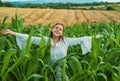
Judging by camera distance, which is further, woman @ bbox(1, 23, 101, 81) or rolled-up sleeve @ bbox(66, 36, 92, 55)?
rolled-up sleeve @ bbox(66, 36, 92, 55)

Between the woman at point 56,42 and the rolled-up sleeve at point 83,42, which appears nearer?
the woman at point 56,42

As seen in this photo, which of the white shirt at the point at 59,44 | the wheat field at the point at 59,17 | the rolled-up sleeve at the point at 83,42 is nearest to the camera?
the white shirt at the point at 59,44

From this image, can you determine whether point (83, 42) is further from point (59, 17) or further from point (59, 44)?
point (59, 17)

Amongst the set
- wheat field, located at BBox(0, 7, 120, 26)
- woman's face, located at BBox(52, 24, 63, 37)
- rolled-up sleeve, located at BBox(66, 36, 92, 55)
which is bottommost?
wheat field, located at BBox(0, 7, 120, 26)

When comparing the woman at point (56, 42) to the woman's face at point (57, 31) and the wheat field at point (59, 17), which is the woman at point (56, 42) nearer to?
the woman's face at point (57, 31)

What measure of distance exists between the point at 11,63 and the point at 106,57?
1.06 m

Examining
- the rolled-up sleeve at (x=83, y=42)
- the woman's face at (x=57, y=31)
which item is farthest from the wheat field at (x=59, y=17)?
the woman's face at (x=57, y=31)

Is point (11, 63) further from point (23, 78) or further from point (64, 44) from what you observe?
point (64, 44)

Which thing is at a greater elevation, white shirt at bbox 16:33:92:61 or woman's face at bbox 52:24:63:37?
woman's face at bbox 52:24:63:37

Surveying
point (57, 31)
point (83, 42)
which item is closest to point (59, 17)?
point (83, 42)

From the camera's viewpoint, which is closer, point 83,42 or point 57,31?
point 57,31

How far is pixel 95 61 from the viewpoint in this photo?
4027 millimetres

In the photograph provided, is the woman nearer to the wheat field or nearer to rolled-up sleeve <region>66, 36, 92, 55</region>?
rolled-up sleeve <region>66, 36, 92, 55</region>

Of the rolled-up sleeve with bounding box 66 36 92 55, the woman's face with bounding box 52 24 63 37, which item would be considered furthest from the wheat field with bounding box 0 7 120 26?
the woman's face with bounding box 52 24 63 37
